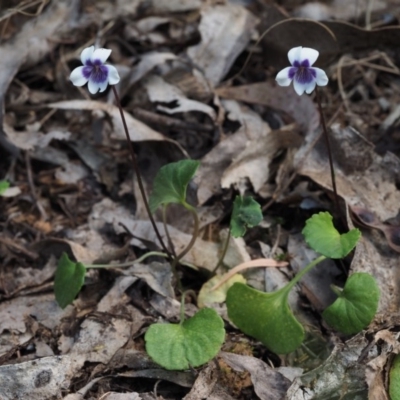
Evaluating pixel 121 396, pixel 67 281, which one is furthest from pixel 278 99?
pixel 121 396

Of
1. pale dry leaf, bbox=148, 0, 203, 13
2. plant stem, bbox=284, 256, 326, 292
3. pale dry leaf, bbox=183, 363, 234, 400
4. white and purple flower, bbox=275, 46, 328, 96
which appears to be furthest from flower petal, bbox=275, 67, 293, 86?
pale dry leaf, bbox=148, 0, 203, 13

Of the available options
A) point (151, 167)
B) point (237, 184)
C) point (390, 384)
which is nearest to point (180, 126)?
point (151, 167)

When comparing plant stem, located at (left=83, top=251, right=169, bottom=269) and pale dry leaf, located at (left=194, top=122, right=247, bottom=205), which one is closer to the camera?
plant stem, located at (left=83, top=251, right=169, bottom=269)

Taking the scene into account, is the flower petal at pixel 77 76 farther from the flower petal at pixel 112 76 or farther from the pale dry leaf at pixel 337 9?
the pale dry leaf at pixel 337 9

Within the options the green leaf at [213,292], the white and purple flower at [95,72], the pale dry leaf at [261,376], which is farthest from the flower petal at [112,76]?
the pale dry leaf at [261,376]

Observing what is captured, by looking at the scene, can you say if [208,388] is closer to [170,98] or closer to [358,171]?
[358,171]

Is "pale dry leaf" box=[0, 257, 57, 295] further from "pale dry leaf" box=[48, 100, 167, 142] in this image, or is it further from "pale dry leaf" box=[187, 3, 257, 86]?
"pale dry leaf" box=[187, 3, 257, 86]
